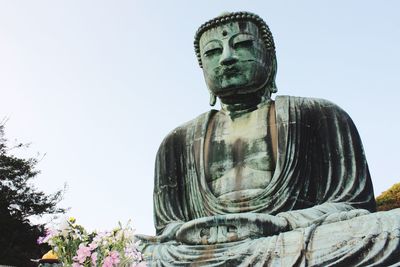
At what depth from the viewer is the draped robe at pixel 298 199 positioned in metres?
5.03

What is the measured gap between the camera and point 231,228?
565 cm

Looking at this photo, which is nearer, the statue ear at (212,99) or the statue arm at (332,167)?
the statue arm at (332,167)

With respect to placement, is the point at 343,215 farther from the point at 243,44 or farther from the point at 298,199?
the point at 243,44

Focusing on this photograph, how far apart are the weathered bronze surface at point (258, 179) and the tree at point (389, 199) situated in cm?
993

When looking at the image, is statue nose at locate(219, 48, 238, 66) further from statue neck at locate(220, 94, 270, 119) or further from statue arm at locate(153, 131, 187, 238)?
statue arm at locate(153, 131, 187, 238)

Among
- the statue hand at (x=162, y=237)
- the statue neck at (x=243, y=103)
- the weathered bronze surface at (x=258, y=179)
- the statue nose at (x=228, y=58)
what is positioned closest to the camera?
the weathered bronze surface at (x=258, y=179)

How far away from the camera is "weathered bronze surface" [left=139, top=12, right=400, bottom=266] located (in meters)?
5.14

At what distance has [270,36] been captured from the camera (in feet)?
24.6

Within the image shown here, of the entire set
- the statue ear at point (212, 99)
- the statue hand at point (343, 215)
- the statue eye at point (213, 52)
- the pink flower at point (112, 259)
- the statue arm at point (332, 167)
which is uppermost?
the statue eye at point (213, 52)

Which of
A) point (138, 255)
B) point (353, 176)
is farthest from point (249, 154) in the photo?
point (138, 255)

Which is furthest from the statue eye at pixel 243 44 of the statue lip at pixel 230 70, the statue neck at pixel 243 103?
the statue neck at pixel 243 103

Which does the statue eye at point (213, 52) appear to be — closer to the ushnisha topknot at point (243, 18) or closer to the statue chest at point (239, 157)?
the ushnisha topknot at point (243, 18)

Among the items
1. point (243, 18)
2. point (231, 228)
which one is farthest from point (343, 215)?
point (243, 18)

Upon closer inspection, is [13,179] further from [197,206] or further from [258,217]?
[258,217]
